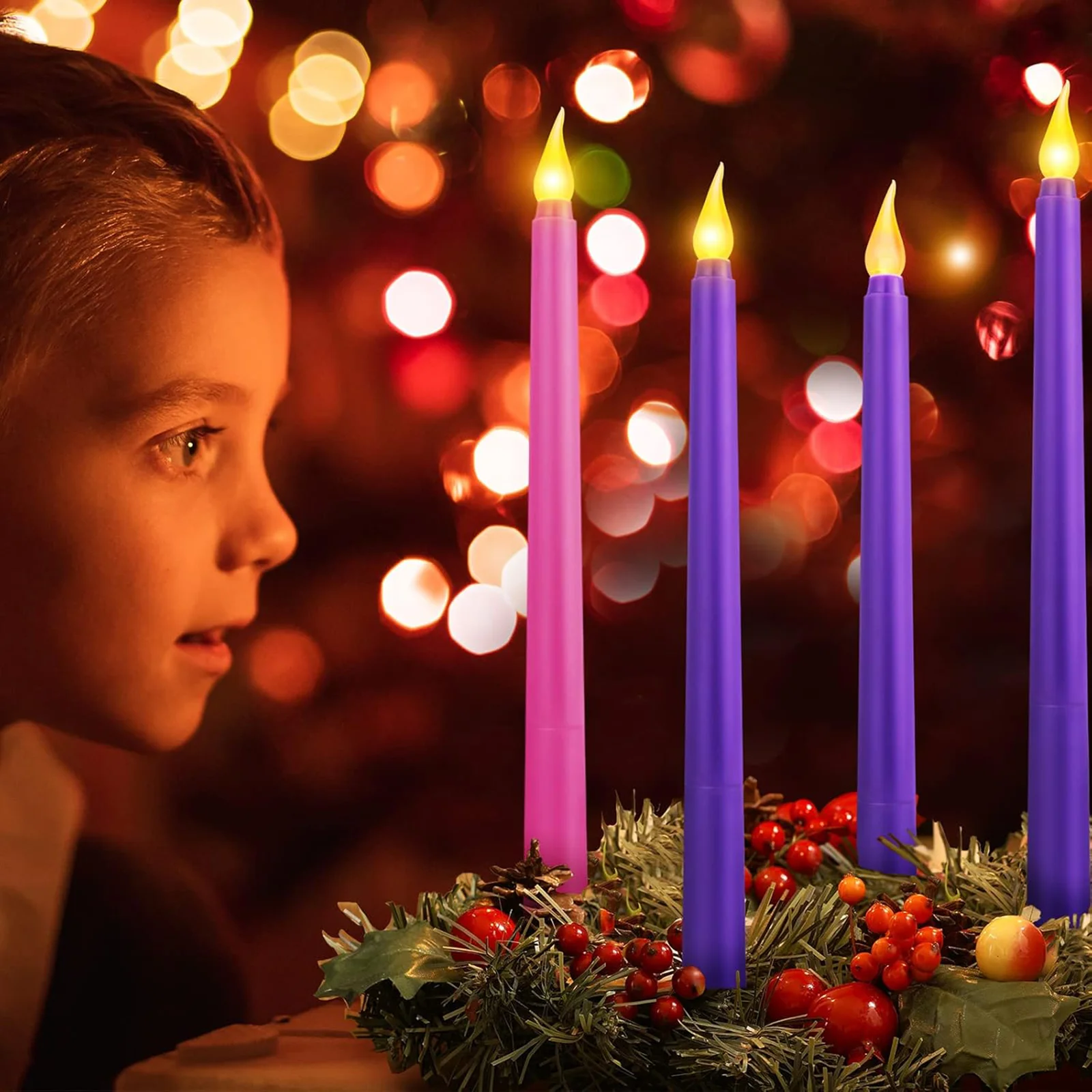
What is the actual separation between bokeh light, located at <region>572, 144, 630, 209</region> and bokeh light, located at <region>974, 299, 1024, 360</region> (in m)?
0.32

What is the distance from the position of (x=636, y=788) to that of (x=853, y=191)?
0.49m

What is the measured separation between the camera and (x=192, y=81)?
30.8 inches

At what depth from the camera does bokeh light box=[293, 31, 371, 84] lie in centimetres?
83

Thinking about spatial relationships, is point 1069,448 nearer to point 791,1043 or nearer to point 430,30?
point 791,1043

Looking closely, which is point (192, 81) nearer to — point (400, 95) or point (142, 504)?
point (400, 95)

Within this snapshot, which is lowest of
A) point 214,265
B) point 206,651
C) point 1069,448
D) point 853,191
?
point 206,651

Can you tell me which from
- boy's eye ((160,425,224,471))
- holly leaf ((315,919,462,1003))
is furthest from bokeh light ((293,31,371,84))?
holly leaf ((315,919,462,1003))

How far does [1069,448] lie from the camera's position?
0.59 metres

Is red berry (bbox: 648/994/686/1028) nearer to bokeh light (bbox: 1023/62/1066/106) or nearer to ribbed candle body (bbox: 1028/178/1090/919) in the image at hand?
ribbed candle body (bbox: 1028/178/1090/919)

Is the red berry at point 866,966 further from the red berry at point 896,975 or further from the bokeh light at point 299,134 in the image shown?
the bokeh light at point 299,134

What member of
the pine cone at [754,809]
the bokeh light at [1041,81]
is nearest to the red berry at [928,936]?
the pine cone at [754,809]

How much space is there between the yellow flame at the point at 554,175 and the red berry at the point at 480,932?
0.32 metres

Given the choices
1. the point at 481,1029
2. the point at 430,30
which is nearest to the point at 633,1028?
the point at 481,1029

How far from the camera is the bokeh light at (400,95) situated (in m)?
0.86
